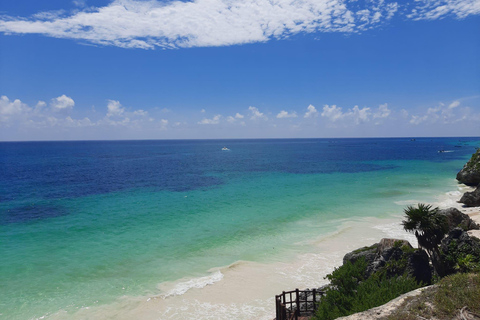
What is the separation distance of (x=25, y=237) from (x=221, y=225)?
24137 mm

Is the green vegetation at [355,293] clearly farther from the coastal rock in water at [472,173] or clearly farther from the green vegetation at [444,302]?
the coastal rock in water at [472,173]

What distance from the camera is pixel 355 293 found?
1622cm

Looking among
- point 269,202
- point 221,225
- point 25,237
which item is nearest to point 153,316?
point 221,225

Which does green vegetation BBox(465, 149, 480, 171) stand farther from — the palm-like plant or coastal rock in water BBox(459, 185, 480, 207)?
the palm-like plant

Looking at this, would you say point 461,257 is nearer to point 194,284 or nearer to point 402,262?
point 402,262

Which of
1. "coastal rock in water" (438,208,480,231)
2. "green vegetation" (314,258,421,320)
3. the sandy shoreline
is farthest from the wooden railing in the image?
"coastal rock in water" (438,208,480,231)

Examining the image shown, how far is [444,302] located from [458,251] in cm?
991

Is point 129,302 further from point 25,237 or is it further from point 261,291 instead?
point 25,237

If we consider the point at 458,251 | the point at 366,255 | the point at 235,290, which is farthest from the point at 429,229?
the point at 235,290

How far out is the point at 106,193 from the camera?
202ft

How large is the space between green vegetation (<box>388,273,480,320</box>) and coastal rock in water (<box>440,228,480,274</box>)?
675 cm

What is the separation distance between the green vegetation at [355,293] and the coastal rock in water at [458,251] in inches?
150

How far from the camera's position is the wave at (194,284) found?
2308 cm

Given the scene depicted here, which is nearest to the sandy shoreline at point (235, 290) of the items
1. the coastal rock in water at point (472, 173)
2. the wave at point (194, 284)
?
the wave at point (194, 284)
